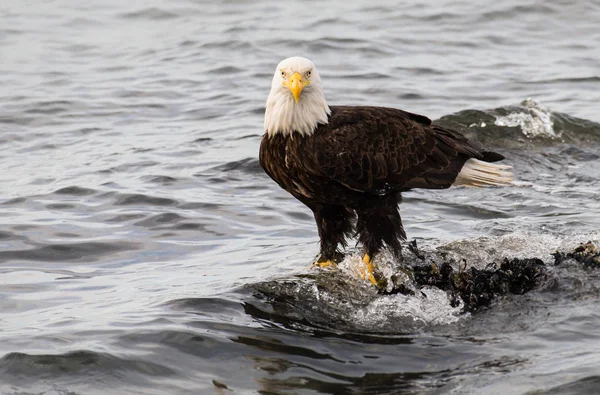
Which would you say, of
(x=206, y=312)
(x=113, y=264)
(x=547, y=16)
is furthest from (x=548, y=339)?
(x=547, y=16)

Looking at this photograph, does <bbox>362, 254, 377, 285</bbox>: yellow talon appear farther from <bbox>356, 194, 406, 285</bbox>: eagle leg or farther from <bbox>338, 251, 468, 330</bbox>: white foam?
<bbox>338, 251, 468, 330</bbox>: white foam

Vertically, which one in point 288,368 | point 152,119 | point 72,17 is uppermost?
point 72,17

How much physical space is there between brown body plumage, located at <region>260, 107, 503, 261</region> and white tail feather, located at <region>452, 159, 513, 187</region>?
1.1 inches

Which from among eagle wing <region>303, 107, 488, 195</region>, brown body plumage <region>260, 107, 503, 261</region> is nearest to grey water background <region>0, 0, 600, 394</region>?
brown body plumage <region>260, 107, 503, 261</region>

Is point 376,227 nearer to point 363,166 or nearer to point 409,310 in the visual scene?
point 363,166

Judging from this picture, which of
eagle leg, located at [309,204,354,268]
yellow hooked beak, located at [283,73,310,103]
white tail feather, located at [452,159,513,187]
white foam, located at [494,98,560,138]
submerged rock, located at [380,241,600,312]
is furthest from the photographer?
white foam, located at [494,98,560,138]

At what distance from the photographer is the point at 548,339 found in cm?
568

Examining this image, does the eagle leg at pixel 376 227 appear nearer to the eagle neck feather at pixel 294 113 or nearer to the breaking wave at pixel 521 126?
the eagle neck feather at pixel 294 113

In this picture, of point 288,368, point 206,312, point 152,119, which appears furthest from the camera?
point 152,119

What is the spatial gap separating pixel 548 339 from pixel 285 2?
1410 cm

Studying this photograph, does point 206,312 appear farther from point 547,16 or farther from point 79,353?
point 547,16

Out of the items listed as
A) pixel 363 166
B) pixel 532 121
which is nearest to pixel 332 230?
pixel 363 166

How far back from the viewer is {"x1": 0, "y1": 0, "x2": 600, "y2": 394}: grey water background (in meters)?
5.50

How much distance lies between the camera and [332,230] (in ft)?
23.6
